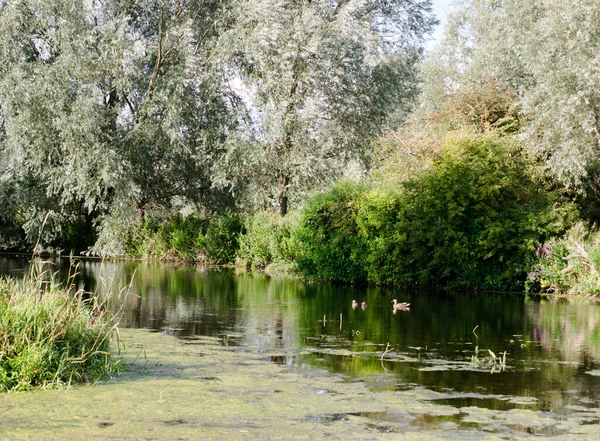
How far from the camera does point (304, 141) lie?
31234 mm

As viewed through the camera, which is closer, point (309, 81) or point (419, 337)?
point (419, 337)

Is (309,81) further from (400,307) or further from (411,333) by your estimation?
(411,333)

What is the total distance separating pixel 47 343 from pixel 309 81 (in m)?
23.5

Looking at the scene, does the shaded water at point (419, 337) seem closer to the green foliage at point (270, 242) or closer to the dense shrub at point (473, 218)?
the dense shrub at point (473, 218)

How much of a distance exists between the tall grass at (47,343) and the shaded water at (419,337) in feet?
2.34

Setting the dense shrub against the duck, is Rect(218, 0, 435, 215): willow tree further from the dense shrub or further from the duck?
the duck

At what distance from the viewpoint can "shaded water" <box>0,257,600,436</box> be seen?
8383 mm

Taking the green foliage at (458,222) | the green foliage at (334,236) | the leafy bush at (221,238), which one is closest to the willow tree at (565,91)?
the green foliage at (458,222)

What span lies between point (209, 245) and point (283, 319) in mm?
18998

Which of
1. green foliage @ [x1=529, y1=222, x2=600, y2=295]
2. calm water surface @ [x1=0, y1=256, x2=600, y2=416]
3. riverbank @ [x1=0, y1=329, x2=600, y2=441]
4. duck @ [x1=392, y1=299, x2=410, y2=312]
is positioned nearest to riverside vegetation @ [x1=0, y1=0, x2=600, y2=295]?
green foliage @ [x1=529, y1=222, x2=600, y2=295]

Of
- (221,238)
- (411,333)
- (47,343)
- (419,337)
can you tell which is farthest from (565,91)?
(47,343)

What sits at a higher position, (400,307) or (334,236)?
(334,236)

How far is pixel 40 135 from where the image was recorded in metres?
32.3

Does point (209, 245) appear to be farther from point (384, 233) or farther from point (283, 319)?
point (283, 319)
